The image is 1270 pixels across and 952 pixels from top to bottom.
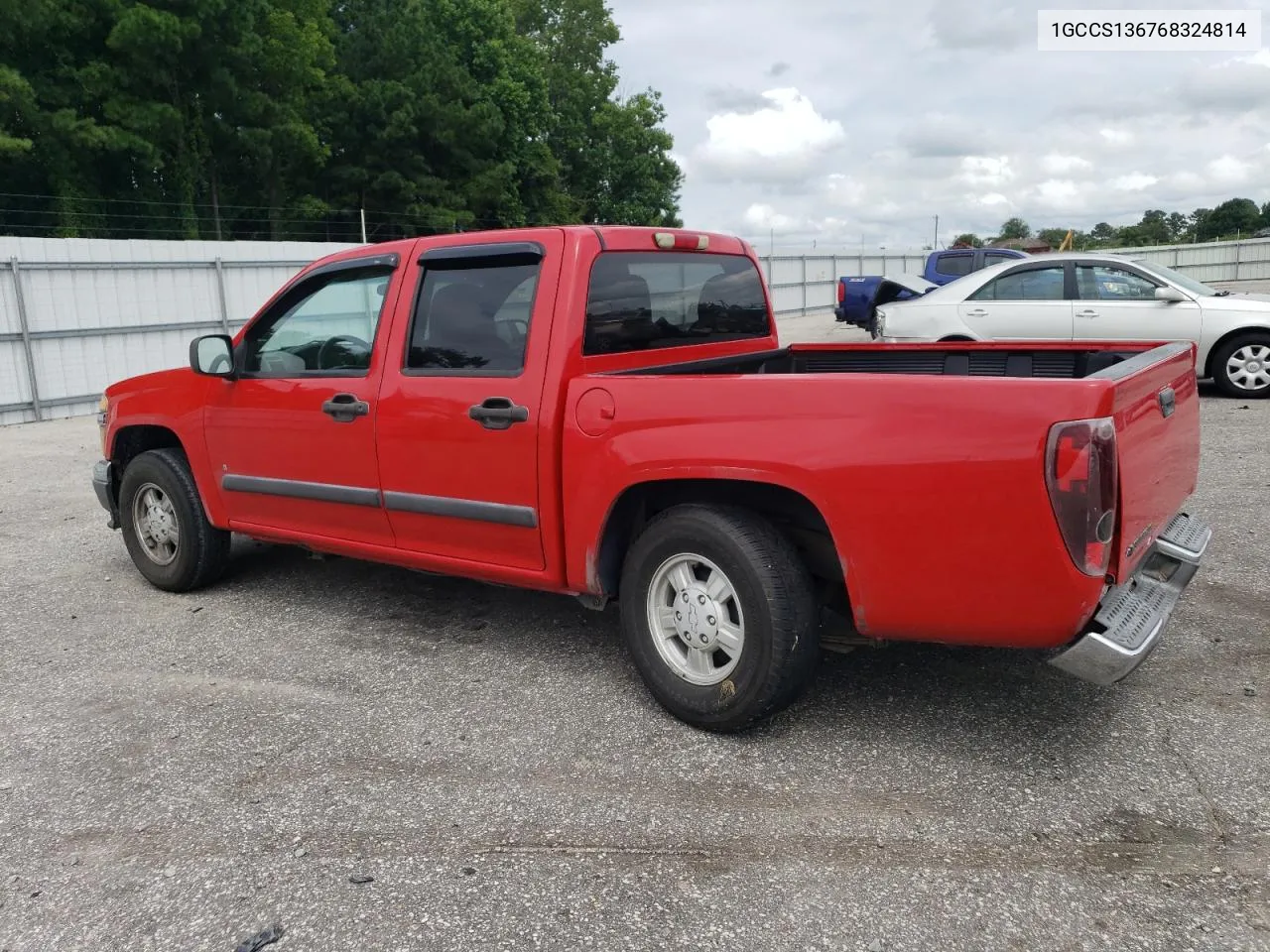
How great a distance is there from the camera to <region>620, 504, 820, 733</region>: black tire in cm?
317

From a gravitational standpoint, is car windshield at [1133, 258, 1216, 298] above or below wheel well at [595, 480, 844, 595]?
above

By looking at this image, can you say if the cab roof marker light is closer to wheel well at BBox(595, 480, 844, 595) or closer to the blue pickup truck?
wheel well at BBox(595, 480, 844, 595)

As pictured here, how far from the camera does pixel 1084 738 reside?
330 cm

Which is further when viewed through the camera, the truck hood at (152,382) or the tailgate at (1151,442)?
the truck hood at (152,382)

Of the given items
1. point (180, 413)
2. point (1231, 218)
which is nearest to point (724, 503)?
point (180, 413)

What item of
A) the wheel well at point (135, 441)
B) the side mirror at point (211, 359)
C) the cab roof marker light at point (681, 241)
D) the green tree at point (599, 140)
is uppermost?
the green tree at point (599, 140)

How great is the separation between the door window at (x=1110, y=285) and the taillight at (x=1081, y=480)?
8.02 meters

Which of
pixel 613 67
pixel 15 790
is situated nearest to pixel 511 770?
pixel 15 790

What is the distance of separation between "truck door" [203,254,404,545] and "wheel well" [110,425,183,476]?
2.27 feet

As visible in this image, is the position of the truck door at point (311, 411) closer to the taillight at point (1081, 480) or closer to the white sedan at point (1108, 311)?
the taillight at point (1081, 480)

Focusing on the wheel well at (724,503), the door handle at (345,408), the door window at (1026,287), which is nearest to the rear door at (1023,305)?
the door window at (1026,287)

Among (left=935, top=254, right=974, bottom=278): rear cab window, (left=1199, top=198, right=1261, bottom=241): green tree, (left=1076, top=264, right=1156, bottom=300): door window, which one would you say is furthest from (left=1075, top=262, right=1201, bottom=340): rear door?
(left=1199, top=198, right=1261, bottom=241): green tree

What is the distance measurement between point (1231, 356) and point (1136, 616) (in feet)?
27.4

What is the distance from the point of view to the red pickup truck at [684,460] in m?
2.81
